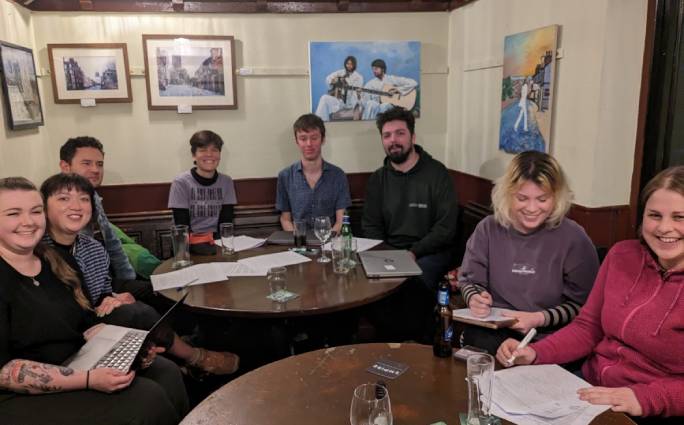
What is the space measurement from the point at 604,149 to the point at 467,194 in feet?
4.56

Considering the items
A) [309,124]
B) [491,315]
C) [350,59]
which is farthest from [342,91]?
[491,315]

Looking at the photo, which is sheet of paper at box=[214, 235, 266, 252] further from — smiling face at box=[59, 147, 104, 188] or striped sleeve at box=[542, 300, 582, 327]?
striped sleeve at box=[542, 300, 582, 327]

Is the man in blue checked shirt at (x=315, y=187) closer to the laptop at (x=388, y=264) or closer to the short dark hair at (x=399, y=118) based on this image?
the short dark hair at (x=399, y=118)

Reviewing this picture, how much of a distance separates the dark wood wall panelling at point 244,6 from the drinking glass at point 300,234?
6.31ft

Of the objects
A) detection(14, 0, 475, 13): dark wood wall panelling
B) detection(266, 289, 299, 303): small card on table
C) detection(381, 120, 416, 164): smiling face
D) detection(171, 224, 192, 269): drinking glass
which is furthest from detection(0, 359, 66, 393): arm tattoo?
detection(14, 0, 475, 13): dark wood wall panelling

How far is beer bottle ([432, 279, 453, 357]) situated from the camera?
1468 millimetres

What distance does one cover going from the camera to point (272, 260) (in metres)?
2.41

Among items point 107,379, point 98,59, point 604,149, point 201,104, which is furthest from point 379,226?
point 98,59

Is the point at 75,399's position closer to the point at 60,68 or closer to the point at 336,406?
the point at 336,406

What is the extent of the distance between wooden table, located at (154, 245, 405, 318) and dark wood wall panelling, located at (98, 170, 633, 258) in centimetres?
156

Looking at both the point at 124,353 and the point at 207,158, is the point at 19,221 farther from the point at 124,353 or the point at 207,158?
the point at 207,158

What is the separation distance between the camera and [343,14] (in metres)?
3.74

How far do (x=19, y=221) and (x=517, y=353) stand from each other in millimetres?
1699

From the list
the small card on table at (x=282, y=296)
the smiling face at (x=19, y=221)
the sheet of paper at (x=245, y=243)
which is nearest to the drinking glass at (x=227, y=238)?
the sheet of paper at (x=245, y=243)
